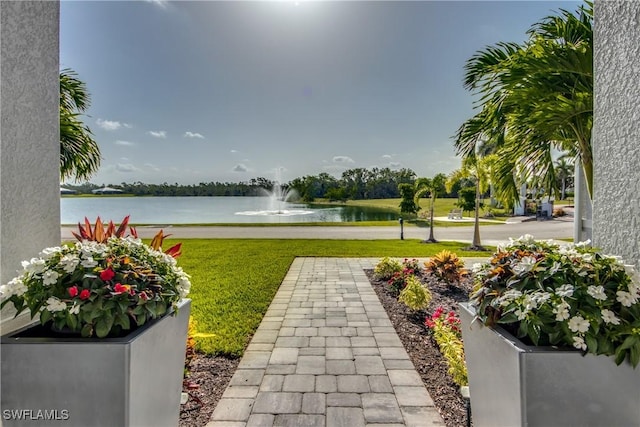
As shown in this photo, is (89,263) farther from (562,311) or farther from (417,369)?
(417,369)

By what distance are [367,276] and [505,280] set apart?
491 cm

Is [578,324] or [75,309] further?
[75,309]

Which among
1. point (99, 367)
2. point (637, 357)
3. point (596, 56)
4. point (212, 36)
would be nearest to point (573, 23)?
point (596, 56)

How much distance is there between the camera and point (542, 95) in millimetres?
2783

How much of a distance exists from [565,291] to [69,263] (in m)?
2.01

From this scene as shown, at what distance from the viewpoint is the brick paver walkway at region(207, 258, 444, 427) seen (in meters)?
2.07

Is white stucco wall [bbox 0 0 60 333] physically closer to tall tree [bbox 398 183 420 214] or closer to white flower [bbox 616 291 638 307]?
white flower [bbox 616 291 638 307]

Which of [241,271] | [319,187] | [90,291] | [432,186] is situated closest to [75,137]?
[241,271]

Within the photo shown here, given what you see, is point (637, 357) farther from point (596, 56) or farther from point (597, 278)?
point (596, 56)

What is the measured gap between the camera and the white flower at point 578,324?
1.14m

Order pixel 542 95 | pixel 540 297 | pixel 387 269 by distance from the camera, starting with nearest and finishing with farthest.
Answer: pixel 540 297, pixel 542 95, pixel 387 269

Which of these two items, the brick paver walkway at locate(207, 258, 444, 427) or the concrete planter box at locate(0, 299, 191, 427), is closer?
the concrete planter box at locate(0, 299, 191, 427)

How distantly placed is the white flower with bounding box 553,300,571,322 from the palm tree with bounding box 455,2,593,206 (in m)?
2.20

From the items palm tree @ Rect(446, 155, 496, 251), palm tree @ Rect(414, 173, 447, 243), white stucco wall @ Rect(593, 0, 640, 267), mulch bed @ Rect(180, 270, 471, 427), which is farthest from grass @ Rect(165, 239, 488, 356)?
white stucco wall @ Rect(593, 0, 640, 267)
